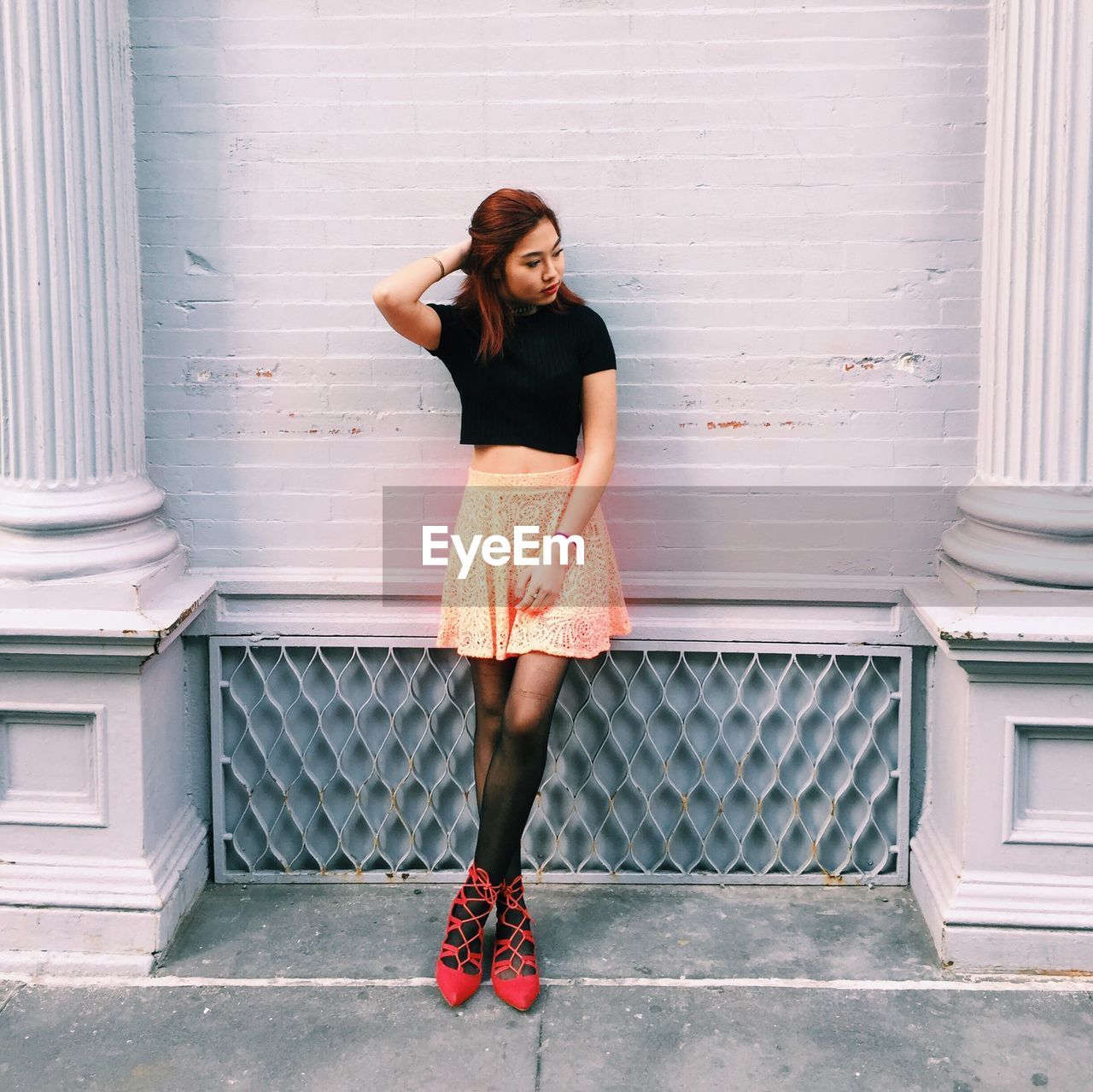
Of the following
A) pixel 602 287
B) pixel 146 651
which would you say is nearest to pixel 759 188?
pixel 602 287

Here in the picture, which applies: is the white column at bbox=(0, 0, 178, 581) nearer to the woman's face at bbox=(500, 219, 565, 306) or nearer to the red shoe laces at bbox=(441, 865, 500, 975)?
the woman's face at bbox=(500, 219, 565, 306)

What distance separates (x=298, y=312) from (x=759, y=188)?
146 centimetres

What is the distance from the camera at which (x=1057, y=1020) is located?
324 centimetres

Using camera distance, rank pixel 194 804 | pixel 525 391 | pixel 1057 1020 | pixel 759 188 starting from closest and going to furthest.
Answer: pixel 1057 1020 < pixel 525 391 < pixel 759 188 < pixel 194 804

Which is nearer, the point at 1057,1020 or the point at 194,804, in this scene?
the point at 1057,1020

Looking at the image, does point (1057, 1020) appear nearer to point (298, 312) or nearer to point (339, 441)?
point (339, 441)

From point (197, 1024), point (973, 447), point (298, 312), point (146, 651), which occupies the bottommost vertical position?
point (197, 1024)

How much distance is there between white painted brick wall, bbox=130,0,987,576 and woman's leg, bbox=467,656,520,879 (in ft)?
1.99

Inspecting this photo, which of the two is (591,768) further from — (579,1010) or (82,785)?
(82,785)

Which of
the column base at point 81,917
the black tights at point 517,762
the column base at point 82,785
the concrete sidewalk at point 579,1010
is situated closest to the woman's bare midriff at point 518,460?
the black tights at point 517,762

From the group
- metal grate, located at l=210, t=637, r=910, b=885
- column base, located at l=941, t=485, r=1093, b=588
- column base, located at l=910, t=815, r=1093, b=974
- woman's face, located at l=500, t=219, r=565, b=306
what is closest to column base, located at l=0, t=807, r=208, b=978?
metal grate, located at l=210, t=637, r=910, b=885

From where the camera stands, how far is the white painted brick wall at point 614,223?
3.71m

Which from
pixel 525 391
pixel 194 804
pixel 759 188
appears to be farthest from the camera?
pixel 194 804

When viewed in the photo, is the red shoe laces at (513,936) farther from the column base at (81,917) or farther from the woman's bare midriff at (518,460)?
the woman's bare midriff at (518,460)
